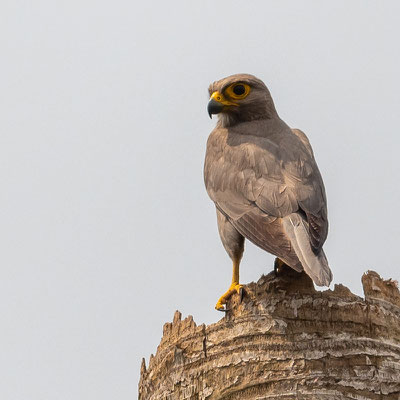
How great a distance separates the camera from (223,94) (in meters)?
9.80

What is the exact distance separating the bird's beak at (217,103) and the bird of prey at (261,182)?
0.03ft

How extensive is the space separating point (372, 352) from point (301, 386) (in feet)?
1.97

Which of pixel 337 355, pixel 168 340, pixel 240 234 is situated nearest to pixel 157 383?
pixel 168 340

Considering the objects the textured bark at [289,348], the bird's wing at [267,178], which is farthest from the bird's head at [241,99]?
the textured bark at [289,348]

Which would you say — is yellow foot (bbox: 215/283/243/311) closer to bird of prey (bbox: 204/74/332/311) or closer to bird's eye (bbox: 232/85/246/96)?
bird of prey (bbox: 204/74/332/311)

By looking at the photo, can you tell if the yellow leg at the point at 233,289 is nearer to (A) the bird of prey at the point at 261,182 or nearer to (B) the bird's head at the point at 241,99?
(A) the bird of prey at the point at 261,182

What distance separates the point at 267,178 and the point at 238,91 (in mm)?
1674

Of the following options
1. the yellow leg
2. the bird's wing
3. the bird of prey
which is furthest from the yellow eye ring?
the yellow leg

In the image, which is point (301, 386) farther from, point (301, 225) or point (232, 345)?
point (301, 225)

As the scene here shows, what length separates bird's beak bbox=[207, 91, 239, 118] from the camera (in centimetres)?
962

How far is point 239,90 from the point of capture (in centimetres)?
989

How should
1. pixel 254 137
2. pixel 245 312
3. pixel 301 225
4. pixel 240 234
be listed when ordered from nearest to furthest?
pixel 245 312, pixel 301 225, pixel 240 234, pixel 254 137

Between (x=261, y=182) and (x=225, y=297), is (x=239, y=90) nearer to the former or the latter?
(x=261, y=182)

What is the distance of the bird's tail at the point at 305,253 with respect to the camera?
694cm
